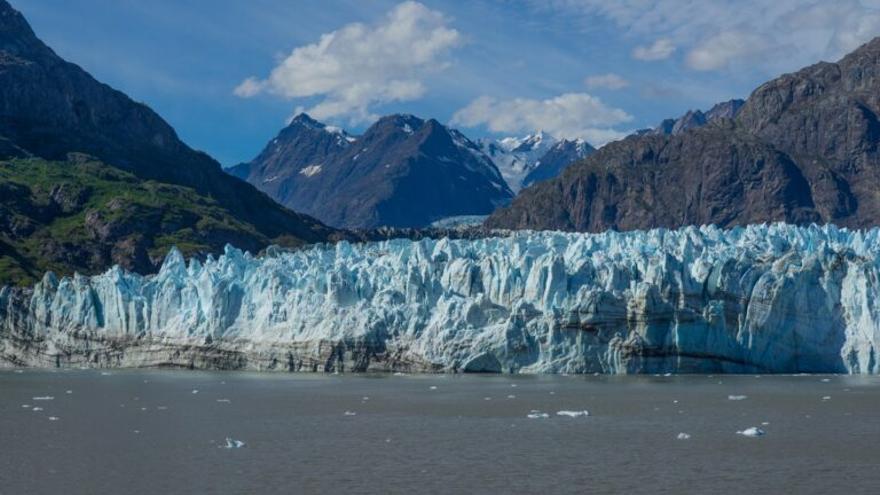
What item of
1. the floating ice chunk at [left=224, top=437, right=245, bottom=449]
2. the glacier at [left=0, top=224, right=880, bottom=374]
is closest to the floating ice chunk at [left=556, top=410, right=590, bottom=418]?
the floating ice chunk at [left=224, top=437, right=245, bottom=449]

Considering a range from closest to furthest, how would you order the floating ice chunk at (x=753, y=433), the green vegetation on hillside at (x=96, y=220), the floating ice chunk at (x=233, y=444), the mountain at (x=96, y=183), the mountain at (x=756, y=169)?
the floating ice chunk at (x=233, y=444) < the floating ice chunk at (x=753, y=433) < the green vegetation on hillside at (x=96, y=220) < the mountain at (x=96, y=183) < the mountain at (x=756, y=169)

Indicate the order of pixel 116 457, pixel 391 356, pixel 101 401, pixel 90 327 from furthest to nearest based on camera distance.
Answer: pixel 90 327, pixel 391 356, pixel 101 401, pixel 116 457

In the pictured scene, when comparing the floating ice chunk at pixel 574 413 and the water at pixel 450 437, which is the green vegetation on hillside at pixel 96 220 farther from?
the floating ice chunk at pixel 574 413

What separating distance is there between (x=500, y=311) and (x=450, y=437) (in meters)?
21.1

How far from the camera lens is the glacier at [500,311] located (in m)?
51.1

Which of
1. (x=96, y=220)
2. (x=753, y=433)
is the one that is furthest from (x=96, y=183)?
(x=753, y=433)

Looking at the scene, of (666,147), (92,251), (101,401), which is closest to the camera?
(101,401)

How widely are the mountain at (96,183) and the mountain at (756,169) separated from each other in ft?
153

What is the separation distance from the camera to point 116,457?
29750 mm

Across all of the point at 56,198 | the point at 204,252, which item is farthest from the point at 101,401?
the point at 56,198

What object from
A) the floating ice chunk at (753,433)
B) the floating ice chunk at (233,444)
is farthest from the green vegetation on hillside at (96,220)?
the floating ice chunk at (753,433)

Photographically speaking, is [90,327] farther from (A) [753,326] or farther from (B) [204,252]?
(B) [204,252]

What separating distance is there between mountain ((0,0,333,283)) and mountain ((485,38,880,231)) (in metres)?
46.7

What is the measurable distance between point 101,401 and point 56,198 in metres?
87.7
